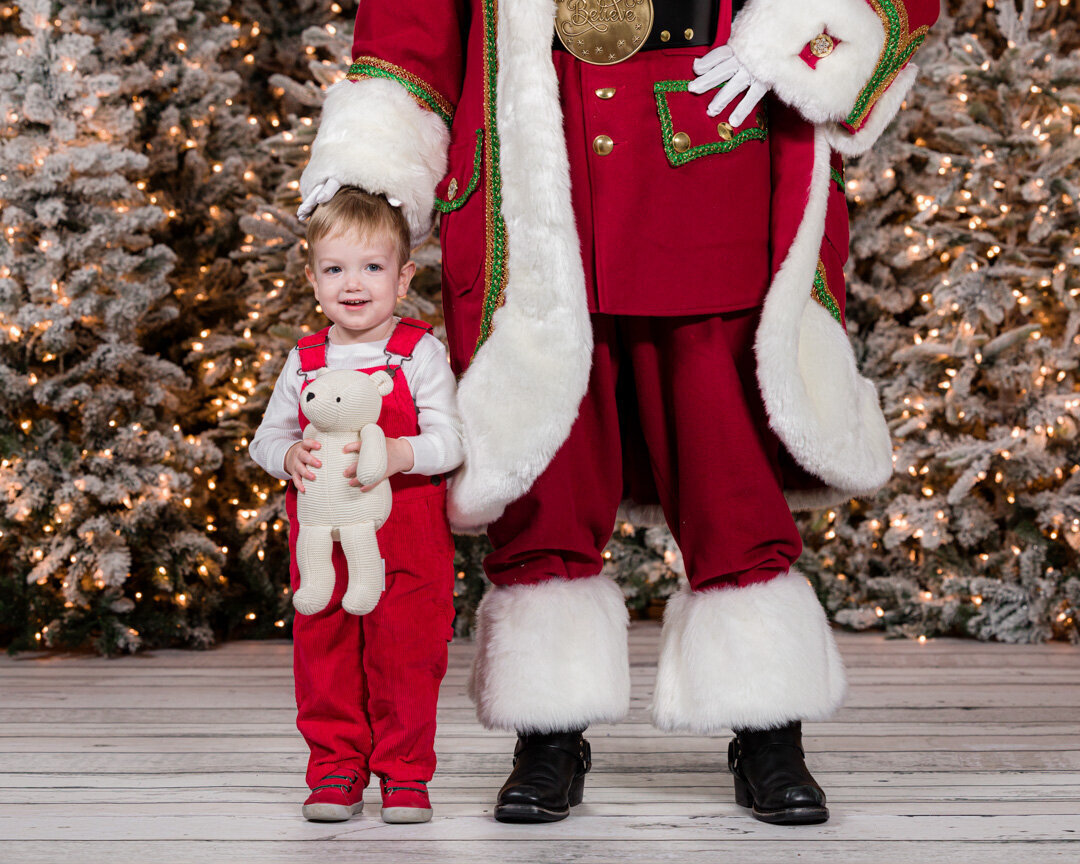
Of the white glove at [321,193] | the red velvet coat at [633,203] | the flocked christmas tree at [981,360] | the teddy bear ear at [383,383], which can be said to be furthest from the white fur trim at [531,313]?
the flocked christmas tree at [981,360]

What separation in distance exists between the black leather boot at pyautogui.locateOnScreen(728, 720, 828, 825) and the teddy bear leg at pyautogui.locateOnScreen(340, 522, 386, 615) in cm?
52

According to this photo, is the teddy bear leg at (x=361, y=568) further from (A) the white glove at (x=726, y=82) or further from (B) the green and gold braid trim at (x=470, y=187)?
(A) the white glove at (x=726, y=82)

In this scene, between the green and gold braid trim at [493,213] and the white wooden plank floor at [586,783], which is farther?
the green and gold braid trim at [493,213]

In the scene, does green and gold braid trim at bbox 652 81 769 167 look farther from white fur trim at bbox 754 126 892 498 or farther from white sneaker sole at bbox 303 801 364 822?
white sneaker sole at bbox 303 801 364 822

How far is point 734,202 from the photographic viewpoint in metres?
1.54

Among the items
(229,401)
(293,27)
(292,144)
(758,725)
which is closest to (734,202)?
(758,725)

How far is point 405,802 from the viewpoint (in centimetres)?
149

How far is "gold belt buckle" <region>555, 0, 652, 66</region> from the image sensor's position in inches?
59.6

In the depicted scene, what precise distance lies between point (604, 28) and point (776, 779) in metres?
0.99

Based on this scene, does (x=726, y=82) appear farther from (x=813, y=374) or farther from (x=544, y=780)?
(x=544, y=780)

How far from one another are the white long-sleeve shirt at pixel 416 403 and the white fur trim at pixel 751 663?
40cm

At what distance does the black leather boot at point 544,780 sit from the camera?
1.49 m

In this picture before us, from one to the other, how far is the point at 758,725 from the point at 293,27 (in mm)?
2634

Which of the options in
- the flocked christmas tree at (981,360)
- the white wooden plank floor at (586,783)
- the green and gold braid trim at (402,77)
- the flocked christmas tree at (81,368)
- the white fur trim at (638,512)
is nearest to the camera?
the white wooden plank floor at (586,783)
